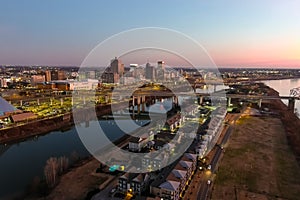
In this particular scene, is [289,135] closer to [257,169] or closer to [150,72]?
[257,169]

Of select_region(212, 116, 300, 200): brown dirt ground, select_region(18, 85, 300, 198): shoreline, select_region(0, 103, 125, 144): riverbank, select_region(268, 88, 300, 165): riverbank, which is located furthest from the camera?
select_region(0, 103, 125, 144): riverbank

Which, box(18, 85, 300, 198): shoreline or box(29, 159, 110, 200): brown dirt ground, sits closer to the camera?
box(29, 159, 110, 200): brown dirt ground

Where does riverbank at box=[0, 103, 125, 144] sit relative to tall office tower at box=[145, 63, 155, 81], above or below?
below

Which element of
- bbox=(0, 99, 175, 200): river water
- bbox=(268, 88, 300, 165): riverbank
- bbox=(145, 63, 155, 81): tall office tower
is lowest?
bbox=(0, 99, 175, 200): river water

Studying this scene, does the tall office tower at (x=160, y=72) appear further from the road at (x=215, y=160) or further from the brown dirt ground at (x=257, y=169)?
the brown dirt ground at (x=257, y=169)

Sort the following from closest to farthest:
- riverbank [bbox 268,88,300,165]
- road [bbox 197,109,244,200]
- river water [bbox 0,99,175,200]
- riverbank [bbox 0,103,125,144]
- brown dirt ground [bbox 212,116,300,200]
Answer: road [bbox 197,109,244,200], brown dirt ground [bbox 212,116,300,200], river water [bbox 0,99,175,200], riverbank [bbox 268,88,300,165], riverbank [bbox 0,103,125,144]

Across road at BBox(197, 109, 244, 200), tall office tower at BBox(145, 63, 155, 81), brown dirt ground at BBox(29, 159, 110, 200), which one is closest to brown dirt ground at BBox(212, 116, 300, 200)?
road at BBox(197, 109, 244, 200)

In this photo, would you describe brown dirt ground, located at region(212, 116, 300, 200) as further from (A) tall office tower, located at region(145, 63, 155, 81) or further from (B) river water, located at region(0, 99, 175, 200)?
(A) tall office tower, located at region(145, 63, 155, 81)

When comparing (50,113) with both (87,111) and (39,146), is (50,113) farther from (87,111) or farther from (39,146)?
(39,146)

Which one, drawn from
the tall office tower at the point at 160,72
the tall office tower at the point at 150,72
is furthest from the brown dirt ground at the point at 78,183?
the tall office tower at the point at 160,72
